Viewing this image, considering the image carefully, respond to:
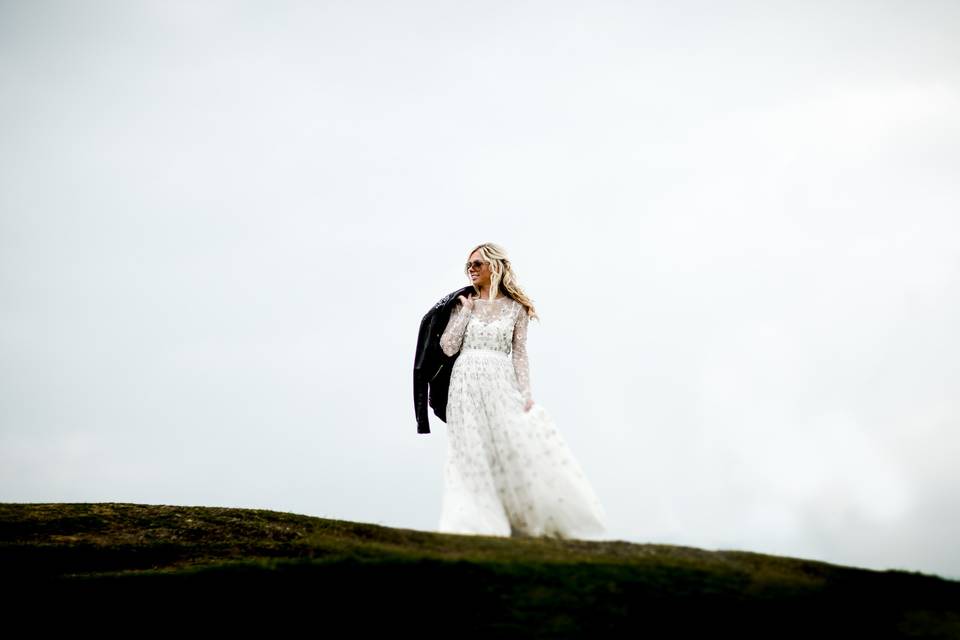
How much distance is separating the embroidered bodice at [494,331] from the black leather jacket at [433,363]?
0.21 m

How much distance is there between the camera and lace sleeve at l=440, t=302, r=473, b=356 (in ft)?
39.5

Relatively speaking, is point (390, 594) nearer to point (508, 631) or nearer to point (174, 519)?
point (508, 631)

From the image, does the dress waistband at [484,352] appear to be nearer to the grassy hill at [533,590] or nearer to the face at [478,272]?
the face at [478,272]

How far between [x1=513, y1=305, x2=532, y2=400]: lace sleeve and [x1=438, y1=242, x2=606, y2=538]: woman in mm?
15

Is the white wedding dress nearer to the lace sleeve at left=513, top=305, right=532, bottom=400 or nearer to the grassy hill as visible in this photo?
the lace sleeve at left=513, top=305, right=532, bottom=400

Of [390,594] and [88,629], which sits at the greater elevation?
[390,594]

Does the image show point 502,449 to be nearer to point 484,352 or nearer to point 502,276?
point 484,352

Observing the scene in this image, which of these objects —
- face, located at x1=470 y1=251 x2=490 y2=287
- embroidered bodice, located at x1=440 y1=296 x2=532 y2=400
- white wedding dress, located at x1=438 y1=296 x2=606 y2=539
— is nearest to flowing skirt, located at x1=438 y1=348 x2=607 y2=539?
white wedding dress, located at x1=438 y1=296 x2=606 y2=539

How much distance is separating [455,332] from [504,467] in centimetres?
213

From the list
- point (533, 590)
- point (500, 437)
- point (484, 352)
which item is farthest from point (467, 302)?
point (533, 590)

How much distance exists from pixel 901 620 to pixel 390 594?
206 inches

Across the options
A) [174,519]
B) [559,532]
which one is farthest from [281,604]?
[174,519]

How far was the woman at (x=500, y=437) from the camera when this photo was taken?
10836 millimetres

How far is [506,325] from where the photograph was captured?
1189cm
